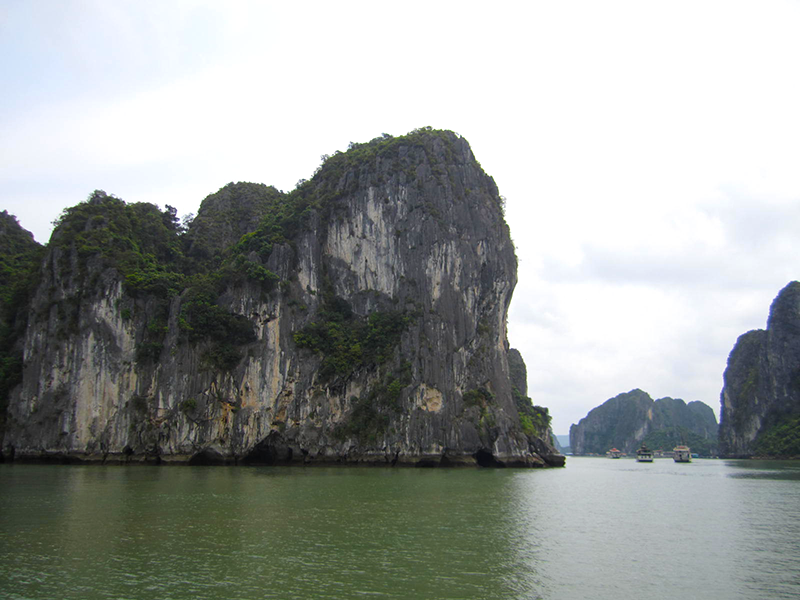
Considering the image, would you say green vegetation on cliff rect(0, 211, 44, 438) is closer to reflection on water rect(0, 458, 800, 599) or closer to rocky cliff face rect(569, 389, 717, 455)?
reflection on water rect(0, 458, 800, 599)

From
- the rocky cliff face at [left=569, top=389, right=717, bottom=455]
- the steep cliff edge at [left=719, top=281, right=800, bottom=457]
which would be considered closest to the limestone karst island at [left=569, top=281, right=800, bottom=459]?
the steep cliff edge at [left=719, top=281, right=800, bottom=457]

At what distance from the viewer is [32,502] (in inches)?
737

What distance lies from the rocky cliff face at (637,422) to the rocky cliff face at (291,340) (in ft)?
308

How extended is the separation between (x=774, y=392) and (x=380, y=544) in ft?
275

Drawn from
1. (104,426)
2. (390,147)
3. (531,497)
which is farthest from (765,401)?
(104,426)

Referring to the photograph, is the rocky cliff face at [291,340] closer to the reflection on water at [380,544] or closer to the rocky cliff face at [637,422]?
the reflection on water at [380,544]

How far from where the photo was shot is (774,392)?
79562 mm

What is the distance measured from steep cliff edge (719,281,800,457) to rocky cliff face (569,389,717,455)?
39.1m

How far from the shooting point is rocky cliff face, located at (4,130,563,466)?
41.9 metres

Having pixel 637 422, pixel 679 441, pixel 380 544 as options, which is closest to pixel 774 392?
pixel 679 441

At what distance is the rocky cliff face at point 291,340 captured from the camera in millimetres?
41875

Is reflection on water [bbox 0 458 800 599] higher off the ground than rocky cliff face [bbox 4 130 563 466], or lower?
lower

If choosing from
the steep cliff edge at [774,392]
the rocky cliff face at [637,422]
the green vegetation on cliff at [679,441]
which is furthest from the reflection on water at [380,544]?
the rocky cliff face at [637,422]

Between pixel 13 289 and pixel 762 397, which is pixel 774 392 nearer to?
pixel 762 397
